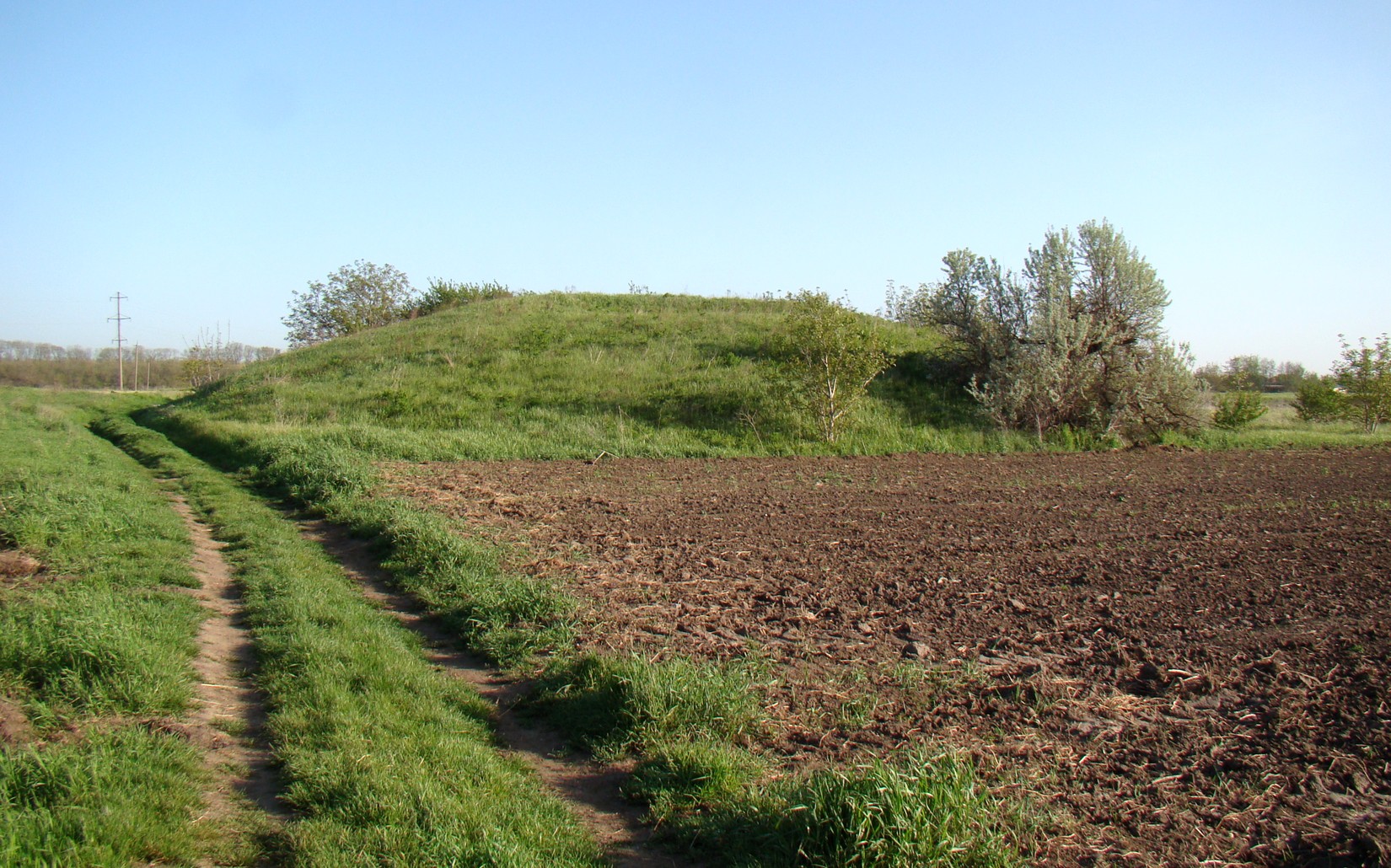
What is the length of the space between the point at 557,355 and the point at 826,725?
22387mm

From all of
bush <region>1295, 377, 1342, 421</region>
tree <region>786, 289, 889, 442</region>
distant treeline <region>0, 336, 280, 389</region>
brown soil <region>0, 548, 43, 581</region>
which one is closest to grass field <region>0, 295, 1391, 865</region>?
brown soil <region>0, 548, 43, 581</region>

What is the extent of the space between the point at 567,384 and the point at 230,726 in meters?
19.2

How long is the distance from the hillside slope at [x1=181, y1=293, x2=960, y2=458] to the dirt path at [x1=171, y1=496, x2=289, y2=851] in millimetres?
11655

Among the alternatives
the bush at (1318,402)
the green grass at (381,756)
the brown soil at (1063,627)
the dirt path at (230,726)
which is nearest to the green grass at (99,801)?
the dirt path at (230,726)

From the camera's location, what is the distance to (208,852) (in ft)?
11.0

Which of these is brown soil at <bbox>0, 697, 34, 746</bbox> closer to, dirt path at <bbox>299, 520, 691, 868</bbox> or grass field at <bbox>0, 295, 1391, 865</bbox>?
grass field at <bbox>0, 295, 1391, 865</bbox>

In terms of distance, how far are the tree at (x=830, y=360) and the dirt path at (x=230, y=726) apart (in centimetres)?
1515

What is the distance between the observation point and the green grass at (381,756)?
133 inches

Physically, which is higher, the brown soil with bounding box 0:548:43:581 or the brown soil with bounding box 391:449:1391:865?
the brown soil with bounding box 0:548:43:581

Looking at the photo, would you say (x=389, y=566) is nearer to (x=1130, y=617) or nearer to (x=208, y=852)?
(x=208, y=852)

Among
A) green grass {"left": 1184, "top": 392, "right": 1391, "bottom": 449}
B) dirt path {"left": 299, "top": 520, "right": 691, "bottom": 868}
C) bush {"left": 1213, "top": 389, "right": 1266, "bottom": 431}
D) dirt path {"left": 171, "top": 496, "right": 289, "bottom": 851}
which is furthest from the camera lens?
bush {"left": 1213, "top": 389, "right": 1266, "bottom": 431}

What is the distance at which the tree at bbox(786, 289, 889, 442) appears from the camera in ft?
66.4

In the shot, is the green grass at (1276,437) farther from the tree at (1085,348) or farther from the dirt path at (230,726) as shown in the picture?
the dirt path at (230,726)

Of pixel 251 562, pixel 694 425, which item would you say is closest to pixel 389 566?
pixel 251 562
